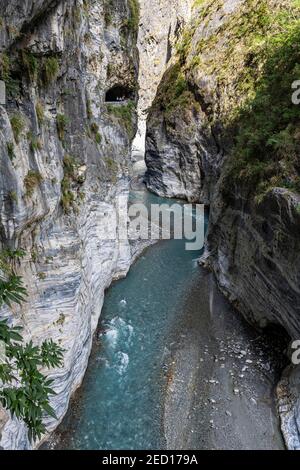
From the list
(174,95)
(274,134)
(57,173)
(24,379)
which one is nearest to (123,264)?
(57,173)

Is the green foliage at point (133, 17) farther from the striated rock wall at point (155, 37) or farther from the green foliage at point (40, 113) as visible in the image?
the striated rock wall at point (155, 37)

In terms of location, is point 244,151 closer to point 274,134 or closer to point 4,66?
point 274,134

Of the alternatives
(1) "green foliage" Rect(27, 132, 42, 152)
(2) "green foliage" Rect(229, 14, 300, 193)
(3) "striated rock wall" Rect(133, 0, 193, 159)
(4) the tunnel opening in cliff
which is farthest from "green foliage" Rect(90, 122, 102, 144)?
(3) "striated rock wall" Rect(133, 0, 193, 159)

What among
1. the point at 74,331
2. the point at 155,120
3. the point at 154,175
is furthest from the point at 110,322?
the point at 155,120

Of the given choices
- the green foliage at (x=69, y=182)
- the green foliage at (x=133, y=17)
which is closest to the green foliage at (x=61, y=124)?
the green foliage at (x=69, y=182)

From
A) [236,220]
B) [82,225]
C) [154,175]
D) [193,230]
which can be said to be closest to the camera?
[82,225]

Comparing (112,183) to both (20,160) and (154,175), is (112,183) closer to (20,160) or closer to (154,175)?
(20,160)
